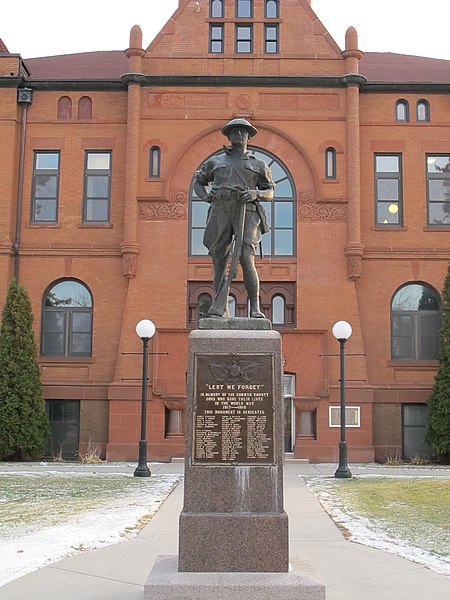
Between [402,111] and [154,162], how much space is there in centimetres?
889

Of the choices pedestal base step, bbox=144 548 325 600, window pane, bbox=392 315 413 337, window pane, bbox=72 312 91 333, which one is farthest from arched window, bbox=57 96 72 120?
pedestal base step, bbox=144 548 325 600

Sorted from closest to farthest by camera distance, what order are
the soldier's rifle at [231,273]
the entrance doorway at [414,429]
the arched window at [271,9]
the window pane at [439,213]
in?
the soldier's rifle at [231,273] → the entrance doorway at [414,429] → the window pane at [439,213] → the arched window at [271,9]

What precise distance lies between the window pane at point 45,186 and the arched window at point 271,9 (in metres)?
9.51

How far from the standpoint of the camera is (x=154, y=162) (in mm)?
26828

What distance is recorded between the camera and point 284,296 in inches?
1022

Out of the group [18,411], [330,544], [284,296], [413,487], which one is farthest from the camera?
[284,296]

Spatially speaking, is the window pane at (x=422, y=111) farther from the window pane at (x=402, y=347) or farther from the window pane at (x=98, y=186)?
the window pane at (x=98, y=186)

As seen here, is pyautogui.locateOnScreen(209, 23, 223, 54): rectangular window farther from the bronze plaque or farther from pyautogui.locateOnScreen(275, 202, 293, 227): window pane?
the bronze plaque

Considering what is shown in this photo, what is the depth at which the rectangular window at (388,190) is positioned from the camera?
26.9 metres

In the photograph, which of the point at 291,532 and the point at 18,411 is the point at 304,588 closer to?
the point at 291,532

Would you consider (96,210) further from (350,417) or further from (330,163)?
(350,417)

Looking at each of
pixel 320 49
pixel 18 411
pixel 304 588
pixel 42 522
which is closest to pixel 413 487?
pixel 42 522

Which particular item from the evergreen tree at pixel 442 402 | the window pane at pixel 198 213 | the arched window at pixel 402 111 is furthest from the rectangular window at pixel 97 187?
the evergreen tree at pixel 442 402

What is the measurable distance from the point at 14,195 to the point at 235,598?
2213cm
